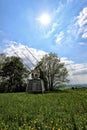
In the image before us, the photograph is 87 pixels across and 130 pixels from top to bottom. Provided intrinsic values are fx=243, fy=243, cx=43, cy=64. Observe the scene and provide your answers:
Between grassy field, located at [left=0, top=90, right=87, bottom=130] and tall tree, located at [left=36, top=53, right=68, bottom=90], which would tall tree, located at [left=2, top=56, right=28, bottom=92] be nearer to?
tall tree, located at [left=36, top=53, right=68, bottom=90]

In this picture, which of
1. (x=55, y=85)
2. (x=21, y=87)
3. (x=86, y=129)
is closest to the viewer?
(x=86, y=129)

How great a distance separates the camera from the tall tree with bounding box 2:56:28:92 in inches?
3083

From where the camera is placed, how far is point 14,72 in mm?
79250

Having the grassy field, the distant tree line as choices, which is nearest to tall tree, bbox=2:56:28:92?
the distant tree line

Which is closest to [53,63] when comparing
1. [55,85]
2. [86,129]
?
[55,85]

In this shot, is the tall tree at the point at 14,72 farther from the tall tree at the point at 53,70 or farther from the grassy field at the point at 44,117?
the grassy field at the point at 44,117

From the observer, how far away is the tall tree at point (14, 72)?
3083 inches

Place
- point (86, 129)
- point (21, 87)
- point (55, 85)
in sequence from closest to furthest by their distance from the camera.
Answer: point (86, 129) → point (21, 87) → point (55, 85)

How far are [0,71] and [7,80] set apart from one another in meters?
4.61

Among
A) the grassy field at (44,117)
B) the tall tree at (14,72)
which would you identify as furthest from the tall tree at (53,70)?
the grassy field at (44,117)

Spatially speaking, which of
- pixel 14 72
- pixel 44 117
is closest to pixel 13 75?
pixel 14 72

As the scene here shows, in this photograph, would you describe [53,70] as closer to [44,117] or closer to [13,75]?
[13,75]

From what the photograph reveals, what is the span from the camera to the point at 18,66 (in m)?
79.8

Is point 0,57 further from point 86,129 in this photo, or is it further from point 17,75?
point 86,129
